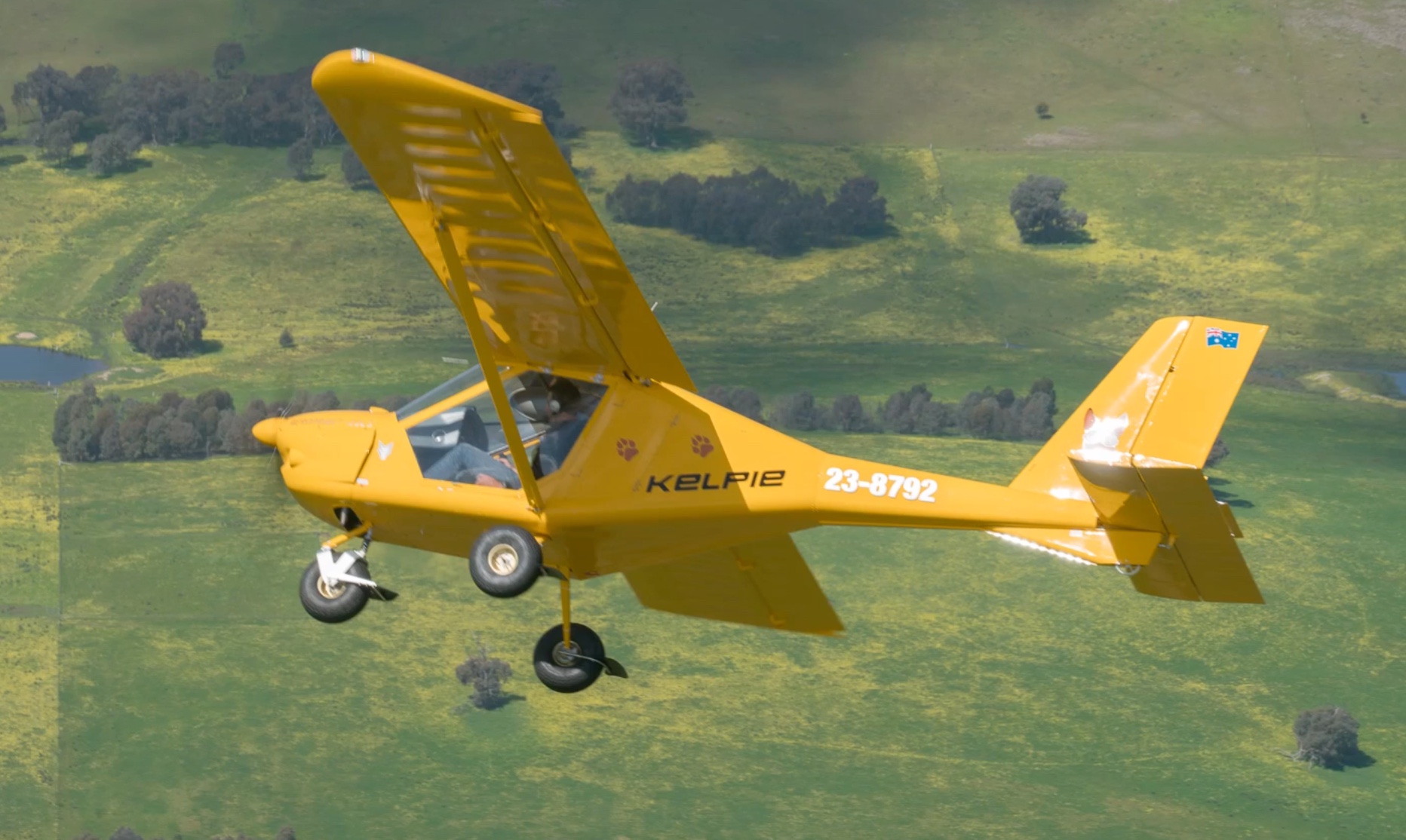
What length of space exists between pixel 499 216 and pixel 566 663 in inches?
248

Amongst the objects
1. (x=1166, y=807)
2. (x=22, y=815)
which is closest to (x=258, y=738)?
(x=22, y=815)

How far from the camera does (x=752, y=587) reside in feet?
106

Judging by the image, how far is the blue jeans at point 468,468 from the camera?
2838 cm

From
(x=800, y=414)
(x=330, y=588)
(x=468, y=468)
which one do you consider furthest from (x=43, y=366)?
(x=468, y=468)

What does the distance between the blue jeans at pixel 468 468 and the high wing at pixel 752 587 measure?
12.4 feet

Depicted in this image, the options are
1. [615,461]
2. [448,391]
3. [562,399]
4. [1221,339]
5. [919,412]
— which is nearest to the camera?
[1221,339]

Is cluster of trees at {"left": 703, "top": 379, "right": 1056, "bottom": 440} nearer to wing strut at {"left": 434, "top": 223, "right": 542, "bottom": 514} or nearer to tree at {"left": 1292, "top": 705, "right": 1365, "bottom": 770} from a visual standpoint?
tree at {"left": 1292, "top": 705, "right": 1365, "bottom": 770}

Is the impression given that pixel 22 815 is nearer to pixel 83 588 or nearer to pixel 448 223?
pixel 83 588

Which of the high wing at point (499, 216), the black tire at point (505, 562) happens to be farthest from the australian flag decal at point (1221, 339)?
the black tire at point (505, 562)

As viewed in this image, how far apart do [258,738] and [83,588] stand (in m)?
15.8

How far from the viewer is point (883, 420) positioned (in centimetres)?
17100

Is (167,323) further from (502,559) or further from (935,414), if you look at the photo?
(502,559)

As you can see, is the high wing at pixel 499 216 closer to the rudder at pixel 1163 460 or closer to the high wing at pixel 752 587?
the high wing at pixel 752 587

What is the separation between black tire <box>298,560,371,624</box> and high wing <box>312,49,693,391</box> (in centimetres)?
330
